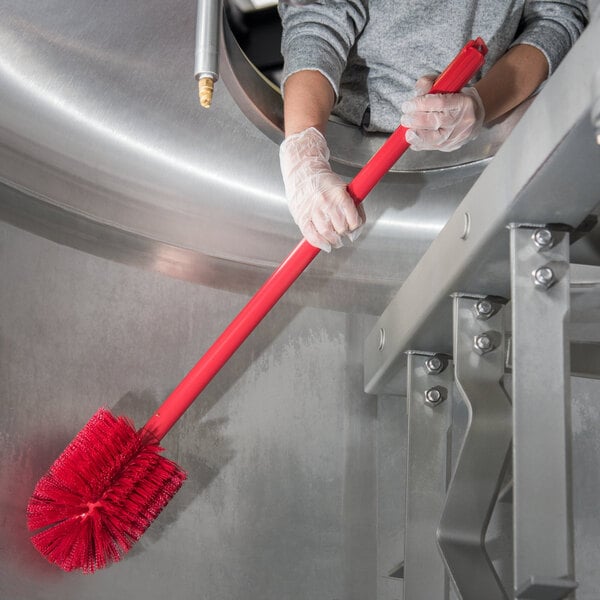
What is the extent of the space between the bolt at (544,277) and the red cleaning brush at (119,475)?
0.85ft

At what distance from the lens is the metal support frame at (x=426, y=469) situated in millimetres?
930

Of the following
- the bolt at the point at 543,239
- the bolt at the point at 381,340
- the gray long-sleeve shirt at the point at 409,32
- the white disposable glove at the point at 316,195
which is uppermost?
the gray long-sleeve shirt at the point at 409,32

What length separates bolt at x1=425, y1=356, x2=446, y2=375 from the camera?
1012 millimetres

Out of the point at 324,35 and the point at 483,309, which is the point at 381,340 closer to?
the point at 483,309

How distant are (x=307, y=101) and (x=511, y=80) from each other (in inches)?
10.7

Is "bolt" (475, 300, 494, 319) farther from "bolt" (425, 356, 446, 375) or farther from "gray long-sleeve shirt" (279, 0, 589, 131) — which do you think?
"gray long-sleeve shirt" (279, 0, 589, 131)

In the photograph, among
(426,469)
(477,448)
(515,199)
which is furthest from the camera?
(426,469)

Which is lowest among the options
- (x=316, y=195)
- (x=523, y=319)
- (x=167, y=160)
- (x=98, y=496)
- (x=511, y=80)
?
(x=98, y=496)

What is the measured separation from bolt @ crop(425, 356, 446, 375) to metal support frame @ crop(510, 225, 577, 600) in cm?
33

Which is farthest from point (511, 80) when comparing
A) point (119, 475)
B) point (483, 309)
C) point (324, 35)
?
point (119, 475)

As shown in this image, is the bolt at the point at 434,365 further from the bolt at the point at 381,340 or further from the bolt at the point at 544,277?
the bolt at the point at 544,277

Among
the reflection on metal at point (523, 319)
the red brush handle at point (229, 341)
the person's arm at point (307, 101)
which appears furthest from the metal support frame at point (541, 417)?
the person's arm at point (307, 101)

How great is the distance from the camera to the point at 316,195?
0.90 m

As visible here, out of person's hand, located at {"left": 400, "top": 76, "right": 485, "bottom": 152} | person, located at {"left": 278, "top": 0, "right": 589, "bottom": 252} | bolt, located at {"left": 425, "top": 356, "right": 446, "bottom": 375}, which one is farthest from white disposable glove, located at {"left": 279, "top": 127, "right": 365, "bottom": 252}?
bolt, located at {"left": 425, "top": 356, "right": 446, "bottom": 375}
